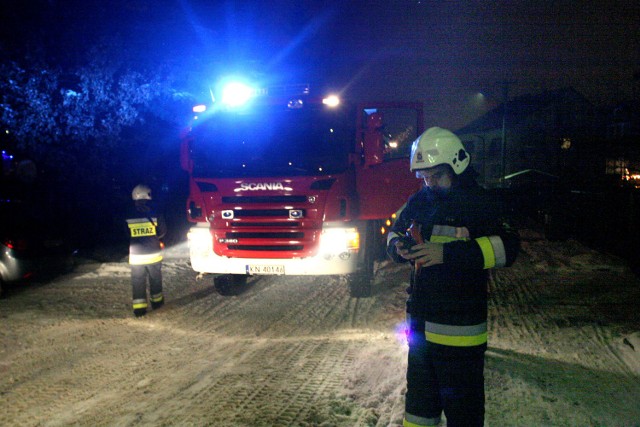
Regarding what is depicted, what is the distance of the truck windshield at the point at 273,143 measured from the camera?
7.09 m

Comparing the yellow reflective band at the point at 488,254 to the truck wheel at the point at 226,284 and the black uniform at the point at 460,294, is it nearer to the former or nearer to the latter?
the black uniform at the point at 460,294

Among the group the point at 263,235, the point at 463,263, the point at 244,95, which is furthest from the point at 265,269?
the point at 463,263

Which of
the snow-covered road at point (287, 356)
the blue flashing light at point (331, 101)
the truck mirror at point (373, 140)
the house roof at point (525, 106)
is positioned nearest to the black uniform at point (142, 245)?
the snow-covered road at point (287, 356)

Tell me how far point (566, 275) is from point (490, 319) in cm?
390

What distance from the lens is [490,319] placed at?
657 centimetres

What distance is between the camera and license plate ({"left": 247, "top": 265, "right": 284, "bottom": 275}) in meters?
6.95

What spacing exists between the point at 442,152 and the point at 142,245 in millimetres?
5443

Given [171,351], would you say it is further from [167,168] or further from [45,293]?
[167,168]

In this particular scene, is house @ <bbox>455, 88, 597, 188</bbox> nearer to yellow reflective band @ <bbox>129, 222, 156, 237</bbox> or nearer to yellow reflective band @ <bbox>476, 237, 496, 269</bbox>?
yellow reflective band @ <bbox>129, 222, 156, 237</bbox>

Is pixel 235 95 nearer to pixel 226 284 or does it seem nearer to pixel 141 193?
pixel 141 193

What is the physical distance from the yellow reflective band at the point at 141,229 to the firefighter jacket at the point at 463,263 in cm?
527

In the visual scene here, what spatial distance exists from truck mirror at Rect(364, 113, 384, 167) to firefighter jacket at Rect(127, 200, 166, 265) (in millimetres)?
3085

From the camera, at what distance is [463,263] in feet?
8.64

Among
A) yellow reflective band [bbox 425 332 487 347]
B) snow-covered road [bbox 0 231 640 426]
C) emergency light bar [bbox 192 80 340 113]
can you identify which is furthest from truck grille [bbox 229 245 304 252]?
yellow reflective band [bbox 425 332 487 347]
